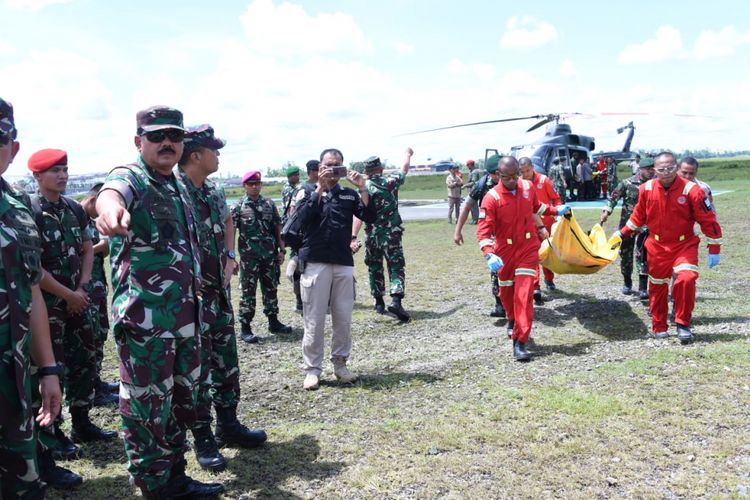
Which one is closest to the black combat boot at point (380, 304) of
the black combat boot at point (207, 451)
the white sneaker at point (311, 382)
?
the white sneaker at point (311, 382)

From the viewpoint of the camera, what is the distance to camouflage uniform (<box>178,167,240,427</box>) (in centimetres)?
392

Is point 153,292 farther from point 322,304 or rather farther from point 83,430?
point 322,304

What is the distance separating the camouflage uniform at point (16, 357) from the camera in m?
2.24

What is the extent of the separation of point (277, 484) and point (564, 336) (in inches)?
168

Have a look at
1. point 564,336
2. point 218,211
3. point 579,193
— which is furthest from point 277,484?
point 579,193

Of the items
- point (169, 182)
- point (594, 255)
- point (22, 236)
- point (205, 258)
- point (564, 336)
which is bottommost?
point (564, 336)

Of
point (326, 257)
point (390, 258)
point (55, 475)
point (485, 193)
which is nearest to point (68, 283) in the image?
point (55, 475)

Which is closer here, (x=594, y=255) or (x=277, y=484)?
(x=277, y=484)

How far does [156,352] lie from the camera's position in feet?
10.2

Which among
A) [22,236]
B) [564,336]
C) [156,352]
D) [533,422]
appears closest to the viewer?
[22,236]

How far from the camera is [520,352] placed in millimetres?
6105

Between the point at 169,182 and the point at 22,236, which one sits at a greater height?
the point at 169,182

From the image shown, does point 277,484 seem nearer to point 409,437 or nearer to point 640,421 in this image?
point 409,437

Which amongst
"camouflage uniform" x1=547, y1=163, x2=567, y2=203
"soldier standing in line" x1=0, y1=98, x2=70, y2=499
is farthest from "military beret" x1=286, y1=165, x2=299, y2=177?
"camouflage uniform" x1=547, y1=163, x2=567, y2=203
